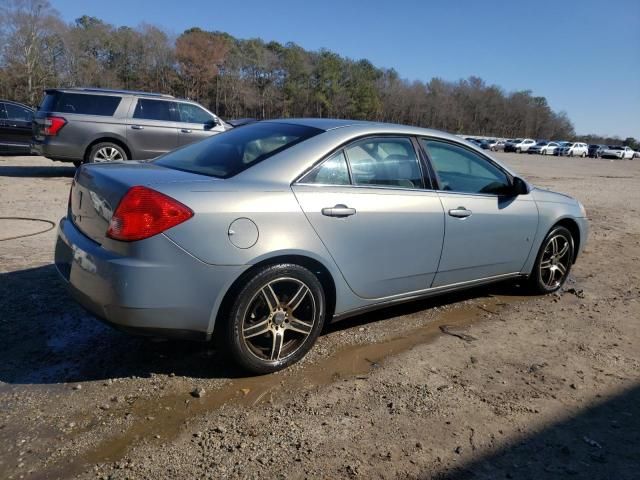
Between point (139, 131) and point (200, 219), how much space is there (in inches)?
336

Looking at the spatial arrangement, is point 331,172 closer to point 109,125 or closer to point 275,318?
point 275,318

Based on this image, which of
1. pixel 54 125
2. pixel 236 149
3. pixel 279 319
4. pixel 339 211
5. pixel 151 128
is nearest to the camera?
pixel 279 319

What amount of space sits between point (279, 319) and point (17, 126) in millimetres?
14322

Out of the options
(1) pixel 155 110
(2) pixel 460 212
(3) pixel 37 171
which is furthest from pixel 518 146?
(2) pixel 460 212

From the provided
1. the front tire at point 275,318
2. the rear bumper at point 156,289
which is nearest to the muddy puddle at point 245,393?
the front tire at point 275,318

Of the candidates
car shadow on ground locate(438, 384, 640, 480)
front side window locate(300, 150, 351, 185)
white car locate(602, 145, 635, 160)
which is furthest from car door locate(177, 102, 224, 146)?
white car locate(602, 145, 635, 160)

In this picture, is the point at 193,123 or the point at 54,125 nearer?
the point at 54,125

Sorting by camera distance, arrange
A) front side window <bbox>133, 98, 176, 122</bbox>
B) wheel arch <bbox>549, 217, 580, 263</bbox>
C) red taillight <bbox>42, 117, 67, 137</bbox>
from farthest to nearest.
A: front side window <bbox>133, 98, 176, 122</bbox>, red taillight <bbox>42, 117, 67, 137</bbox>, wheel arch <bbox>549, 217, 580, 263</bbox>

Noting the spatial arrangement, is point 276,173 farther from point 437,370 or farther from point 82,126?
point 82,126

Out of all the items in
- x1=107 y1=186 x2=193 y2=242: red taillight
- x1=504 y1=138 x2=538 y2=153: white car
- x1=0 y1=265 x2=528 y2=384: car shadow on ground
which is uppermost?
x1=504 y1=138 x2=538 y2=153: white car

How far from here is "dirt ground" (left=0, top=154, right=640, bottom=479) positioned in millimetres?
2426

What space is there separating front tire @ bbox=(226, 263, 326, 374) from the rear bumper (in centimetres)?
14

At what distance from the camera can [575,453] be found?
2.61 meters

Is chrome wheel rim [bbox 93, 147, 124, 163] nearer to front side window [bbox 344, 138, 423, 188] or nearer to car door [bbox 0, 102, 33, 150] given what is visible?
car door [bbox 0, 102, 33, 150]
